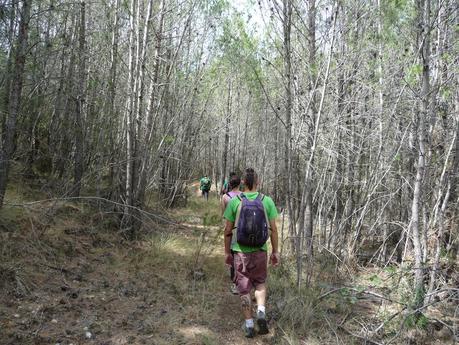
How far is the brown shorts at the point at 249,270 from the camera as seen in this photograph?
3.48m

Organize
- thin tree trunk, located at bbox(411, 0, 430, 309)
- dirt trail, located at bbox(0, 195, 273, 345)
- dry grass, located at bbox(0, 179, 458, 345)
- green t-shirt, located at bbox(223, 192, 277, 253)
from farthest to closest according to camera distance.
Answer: thin tree trunk, located at bbox(411, 0, 430, 309), green t-shirt, located at bbox(223, 192, 277, 253), dry grass, located at bbox(0, 179, 458, 345), dirt trail, located at bbox(0, 195, 273, 345)

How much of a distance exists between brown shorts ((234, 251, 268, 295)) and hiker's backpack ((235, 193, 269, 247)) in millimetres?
147

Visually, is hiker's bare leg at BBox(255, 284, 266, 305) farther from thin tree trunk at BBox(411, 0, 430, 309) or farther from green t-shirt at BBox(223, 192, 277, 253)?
thin tree trunk at BBox(411, 0, 430, 309)

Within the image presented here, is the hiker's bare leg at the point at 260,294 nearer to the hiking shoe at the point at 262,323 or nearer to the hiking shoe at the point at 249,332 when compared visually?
the hiking shoe at the point at 262,323

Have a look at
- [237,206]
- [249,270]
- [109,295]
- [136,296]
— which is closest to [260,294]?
[249,270]

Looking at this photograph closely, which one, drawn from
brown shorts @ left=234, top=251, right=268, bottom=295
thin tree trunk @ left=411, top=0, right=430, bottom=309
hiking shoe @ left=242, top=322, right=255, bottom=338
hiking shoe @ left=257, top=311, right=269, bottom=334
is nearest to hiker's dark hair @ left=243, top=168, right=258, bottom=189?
brown shorts @ left=234, top=251, right=268, bottom=295

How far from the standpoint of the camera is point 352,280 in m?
5.73

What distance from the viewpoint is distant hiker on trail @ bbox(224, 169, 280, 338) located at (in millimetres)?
3398

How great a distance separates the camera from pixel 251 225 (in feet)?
11.1

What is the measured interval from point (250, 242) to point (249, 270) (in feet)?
1.02

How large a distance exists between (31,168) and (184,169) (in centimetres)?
460

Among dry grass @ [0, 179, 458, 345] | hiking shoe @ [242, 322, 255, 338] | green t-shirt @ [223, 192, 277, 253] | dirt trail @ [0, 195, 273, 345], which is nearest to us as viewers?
dirt trail @ [0, 195, 273, 345]

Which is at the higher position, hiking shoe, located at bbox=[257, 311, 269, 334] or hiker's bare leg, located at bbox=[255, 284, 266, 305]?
hiker's bare leg, located at bbox=[255, 284, 266, 305]

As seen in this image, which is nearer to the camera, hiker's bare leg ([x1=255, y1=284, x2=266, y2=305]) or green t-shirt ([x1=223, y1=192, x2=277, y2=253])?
hiker's bare leg ([x1=255, y1=284, x2=266, y2=305])
